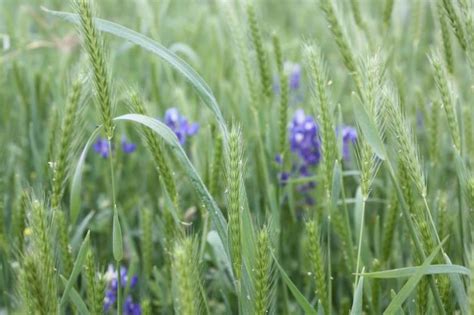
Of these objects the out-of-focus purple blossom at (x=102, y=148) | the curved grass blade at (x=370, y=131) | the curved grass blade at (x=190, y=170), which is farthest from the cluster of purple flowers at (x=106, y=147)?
the curved grass blade at (x=370, y=131)

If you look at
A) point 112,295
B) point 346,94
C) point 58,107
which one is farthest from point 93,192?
point 346,94

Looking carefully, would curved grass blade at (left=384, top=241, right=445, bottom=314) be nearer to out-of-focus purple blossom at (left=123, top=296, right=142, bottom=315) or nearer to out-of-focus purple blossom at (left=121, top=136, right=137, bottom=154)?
out-of-focus purple blossom at (left=123, top=296, right=142, bottom=315)

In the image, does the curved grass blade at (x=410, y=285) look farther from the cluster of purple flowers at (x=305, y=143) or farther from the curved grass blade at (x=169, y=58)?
the cluster of purple flowers at (x=305, y=143)

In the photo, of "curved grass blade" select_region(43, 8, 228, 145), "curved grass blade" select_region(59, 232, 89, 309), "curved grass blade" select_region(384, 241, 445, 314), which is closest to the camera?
"curved grass blade" select_region(384, 241, 445, 314)

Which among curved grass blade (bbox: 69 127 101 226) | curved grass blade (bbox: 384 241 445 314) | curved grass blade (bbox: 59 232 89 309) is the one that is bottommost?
curved grass blade (bbox: 384 241 445 314)

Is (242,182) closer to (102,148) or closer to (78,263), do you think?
(78,263)

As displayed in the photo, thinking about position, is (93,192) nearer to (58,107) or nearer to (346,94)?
(58,107)

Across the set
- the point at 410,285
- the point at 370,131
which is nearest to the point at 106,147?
the point at 370,131

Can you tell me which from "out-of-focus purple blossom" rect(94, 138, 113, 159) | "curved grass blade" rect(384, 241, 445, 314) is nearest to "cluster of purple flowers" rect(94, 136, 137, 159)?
"out-of-focus purple blossom" rect(94, 138, 113, 159)
